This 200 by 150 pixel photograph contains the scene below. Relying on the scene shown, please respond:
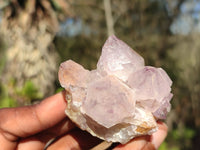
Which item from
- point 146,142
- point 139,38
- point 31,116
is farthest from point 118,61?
point 139,38

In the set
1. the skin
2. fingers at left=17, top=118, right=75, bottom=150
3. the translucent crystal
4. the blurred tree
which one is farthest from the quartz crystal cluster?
the blurred tree

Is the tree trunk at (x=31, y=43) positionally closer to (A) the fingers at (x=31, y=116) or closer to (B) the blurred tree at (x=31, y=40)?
(B) the blurred tree at (x=31, y=40)

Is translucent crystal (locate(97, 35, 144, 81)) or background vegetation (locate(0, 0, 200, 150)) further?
background vegetation (locate(0, 0, 200, 150))

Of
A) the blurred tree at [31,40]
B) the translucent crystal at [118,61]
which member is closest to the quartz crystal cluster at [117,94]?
the translucent crystal at [118,61]

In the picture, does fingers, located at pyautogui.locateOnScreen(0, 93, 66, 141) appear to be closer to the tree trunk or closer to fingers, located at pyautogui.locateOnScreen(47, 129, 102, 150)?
fingers, located at pyautogui.locateOnScreen(47, 129, 102, 150)

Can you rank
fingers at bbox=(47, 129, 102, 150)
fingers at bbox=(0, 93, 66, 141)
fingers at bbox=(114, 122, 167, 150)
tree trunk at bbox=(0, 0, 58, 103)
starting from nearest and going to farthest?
fingers at bbox=(114, 122, 167, 150) → fingers at bbox=(0, 93, 66, 141) → fingers at bbox=(47, 129, 102, 150) → tree trunk at bbox=(0, 0, 58, 103)

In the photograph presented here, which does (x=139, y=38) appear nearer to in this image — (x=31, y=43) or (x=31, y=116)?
(x=31, y=43)
